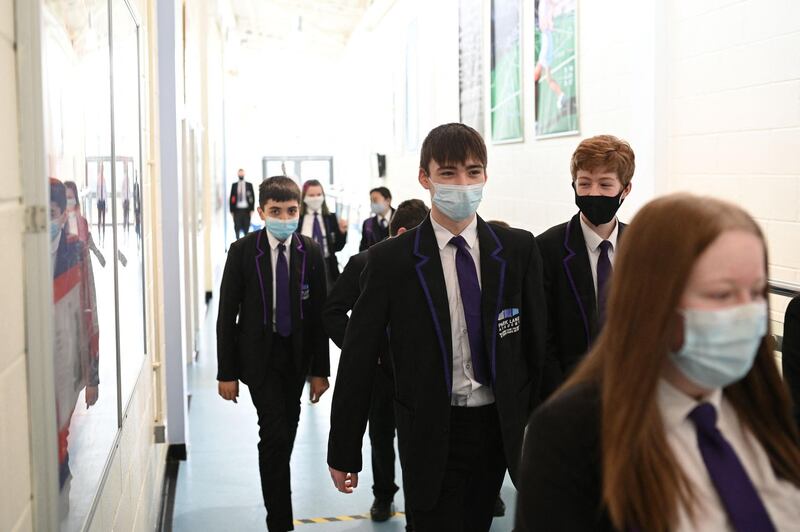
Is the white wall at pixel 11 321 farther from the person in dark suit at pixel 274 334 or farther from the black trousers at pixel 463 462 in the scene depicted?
the person in dark suit at pixel 274 334

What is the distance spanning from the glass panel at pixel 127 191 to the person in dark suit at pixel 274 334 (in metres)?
0.81

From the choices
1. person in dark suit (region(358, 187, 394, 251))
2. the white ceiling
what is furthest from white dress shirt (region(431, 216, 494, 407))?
the white ceiling

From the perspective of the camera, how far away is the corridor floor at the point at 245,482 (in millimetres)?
4750

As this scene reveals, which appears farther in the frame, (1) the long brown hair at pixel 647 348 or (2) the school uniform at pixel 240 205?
(2) the school uniform at pixel 240 205

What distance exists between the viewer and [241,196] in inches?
840

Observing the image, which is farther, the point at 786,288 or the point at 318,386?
the point at 318,386

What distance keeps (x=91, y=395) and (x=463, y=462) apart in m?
1.28

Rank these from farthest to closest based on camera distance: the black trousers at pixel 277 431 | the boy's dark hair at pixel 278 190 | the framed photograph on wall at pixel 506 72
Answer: the framed photograph on wall at pixel 506 72
the boy's dark hair at pixel 278 190
the black trousers at pixel 277 431

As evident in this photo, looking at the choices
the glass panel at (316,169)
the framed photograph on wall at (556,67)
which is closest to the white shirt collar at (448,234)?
the framed photograph on wall at (556,67)

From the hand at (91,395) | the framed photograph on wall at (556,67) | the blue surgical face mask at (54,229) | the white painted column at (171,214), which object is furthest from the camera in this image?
the framed photograph on wall at (556,67)

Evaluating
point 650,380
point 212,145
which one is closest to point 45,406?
point 650,380

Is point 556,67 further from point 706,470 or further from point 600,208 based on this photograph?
point 706,470

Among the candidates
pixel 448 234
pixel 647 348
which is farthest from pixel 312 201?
pixel 647 348

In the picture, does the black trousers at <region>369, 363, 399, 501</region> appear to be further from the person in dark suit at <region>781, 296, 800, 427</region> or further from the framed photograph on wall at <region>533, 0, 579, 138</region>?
the person in dark suit at <region>781, 296, 800, 427</region>
